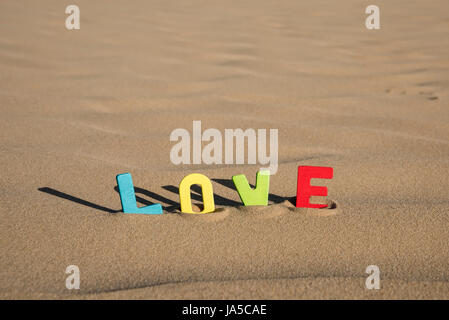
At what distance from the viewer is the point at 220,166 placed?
2135mm

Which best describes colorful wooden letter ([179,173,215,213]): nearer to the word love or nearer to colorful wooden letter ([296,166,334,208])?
the word love

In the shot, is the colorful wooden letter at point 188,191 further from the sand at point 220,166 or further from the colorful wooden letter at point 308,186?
the colorful wooden letter at point 308,186

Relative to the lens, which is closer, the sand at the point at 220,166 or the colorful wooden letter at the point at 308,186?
the sand at the point at 220,166

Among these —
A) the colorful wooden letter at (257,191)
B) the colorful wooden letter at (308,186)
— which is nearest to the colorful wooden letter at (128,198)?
the colorful wooden letter at (257,191)

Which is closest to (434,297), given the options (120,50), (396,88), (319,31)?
(396,88)

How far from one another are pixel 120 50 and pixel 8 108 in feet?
5.58

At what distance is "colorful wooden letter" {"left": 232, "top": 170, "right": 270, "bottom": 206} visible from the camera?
63.8 inches

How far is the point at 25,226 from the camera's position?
1.53 meters

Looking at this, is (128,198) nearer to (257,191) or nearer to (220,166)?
(257,191)

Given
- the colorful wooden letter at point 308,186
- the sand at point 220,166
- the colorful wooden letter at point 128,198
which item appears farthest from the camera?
the colorful wooden letter at point 308,186

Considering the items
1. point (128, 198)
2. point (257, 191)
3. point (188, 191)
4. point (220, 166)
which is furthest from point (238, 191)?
point (220, 166)

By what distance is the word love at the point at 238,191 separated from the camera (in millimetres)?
1574

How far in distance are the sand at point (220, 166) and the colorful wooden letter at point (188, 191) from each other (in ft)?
0.14

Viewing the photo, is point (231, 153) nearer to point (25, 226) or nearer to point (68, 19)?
point (25, 226)
